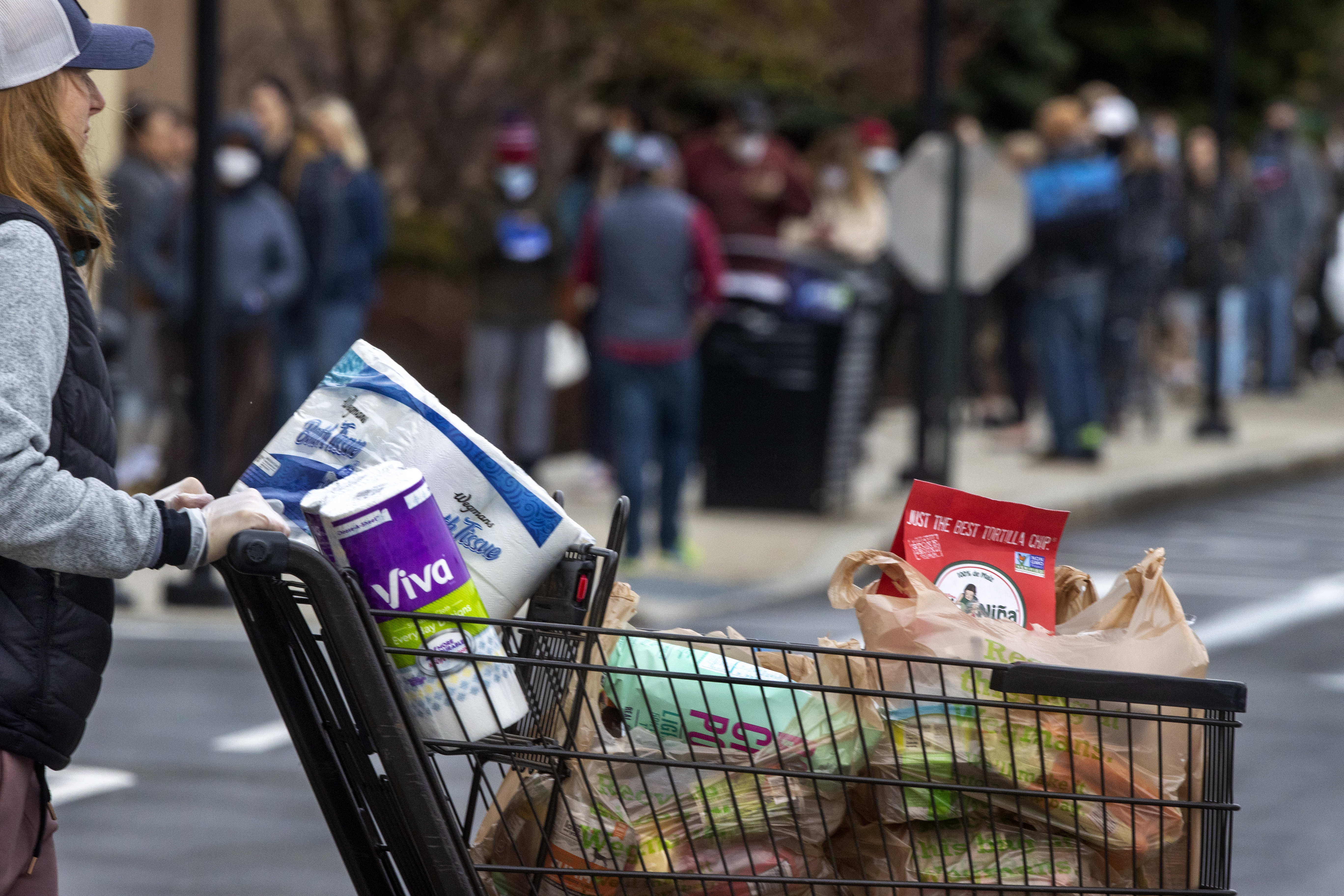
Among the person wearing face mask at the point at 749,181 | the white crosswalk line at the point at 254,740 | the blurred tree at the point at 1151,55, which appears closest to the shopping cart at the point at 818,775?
the white crosswalk line at the point at 254,740

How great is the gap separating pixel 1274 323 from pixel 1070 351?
6109 mm

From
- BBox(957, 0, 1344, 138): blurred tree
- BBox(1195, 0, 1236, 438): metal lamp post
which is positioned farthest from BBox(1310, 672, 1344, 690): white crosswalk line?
BBox(957, 0, 1344, 138): blurred tree

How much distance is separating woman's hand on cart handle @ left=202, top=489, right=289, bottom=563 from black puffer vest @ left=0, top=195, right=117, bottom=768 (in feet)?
0.62

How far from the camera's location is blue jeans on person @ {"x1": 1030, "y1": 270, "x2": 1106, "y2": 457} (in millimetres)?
12539

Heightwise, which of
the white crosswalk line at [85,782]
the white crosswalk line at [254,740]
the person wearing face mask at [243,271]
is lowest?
the white crosswalk line at [254,740]

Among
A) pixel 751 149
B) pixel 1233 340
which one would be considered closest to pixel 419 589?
pixel 751 149

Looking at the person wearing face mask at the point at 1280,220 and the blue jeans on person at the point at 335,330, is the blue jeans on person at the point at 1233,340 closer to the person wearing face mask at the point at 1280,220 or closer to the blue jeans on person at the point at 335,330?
the person wearing face mask at the point at 1280,220

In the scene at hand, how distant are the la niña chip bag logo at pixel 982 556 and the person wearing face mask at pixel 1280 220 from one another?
51.3ft

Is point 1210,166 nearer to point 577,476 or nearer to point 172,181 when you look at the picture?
point 577,476

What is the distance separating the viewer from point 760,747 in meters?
2.30

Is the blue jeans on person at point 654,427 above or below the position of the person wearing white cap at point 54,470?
below

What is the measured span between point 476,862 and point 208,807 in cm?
340

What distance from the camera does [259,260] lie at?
9.98 m

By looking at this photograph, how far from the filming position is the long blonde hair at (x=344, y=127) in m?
10.4
